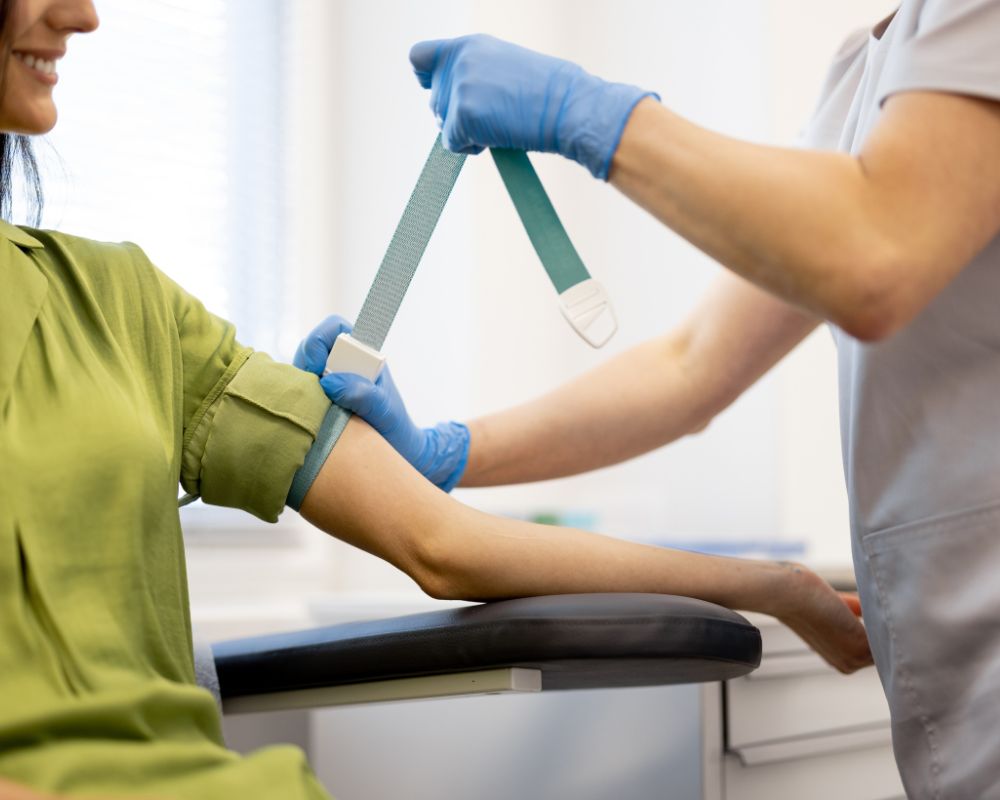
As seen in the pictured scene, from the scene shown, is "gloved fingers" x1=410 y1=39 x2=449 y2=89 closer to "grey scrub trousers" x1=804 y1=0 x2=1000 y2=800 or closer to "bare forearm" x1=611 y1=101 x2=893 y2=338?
"bare forearm" x1=611 y1=101 x2=893 y2=338

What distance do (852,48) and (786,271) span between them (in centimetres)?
52

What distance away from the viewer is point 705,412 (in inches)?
60.5

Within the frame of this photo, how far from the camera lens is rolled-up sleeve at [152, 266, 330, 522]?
3.75ft

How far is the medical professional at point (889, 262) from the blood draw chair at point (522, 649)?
0.69ft

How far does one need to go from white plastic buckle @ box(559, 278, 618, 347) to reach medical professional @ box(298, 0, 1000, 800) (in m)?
0.10

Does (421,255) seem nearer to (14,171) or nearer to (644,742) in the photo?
(14,171)

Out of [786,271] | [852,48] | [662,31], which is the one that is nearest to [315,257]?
[662,31]

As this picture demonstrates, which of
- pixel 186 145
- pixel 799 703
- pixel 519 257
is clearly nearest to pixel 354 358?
pixel 799 703

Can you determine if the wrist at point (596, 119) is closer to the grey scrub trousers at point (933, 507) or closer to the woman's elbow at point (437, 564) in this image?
the grey scrub trousers at point (933, 507)

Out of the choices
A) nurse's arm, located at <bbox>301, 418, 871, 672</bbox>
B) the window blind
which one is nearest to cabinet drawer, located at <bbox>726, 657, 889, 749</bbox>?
nurse's arm, located at <bbox>301, 418, 871, 672</bbox>

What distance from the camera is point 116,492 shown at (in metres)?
0.97

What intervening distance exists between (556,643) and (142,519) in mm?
377

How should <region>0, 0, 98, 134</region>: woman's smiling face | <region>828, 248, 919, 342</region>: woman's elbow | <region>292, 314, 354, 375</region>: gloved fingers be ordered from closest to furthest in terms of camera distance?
<region>828, 248, 919, 342</region>: woman's elbow < <region>0, 0, 98, 134</region>: woman's smiling face < <region>292, 314, 354, 375</region>: gloved fingers

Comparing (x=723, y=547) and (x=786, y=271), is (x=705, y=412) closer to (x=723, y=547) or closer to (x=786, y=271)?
(x=786, y=271)
